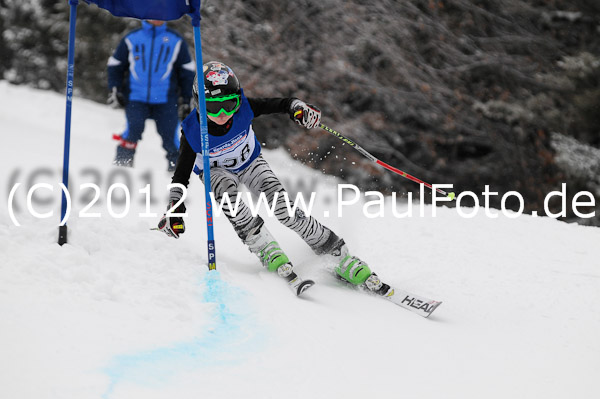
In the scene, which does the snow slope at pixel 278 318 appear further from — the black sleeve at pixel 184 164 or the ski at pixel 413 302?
the black sleeve at pixel 184 164

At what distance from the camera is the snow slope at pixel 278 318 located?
114 inches

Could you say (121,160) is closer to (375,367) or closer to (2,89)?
(375,367)

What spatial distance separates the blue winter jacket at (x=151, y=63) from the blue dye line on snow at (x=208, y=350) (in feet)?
12.2

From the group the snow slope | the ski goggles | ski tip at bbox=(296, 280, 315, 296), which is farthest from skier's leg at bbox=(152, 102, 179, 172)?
ski tip at bbox=(296, 280, 315, 296)

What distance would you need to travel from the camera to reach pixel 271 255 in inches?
177

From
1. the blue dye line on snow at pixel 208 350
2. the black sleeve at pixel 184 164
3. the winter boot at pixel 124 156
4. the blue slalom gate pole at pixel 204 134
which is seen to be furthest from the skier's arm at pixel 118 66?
the blue dye line on snow at pixel 208 350

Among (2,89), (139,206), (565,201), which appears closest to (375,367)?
(139,206)

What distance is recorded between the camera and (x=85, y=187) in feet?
21.6

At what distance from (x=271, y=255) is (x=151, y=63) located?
345cm

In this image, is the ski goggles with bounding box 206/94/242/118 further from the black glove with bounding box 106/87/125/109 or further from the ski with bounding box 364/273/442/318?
the black glove with bounding box 106/87/125/109

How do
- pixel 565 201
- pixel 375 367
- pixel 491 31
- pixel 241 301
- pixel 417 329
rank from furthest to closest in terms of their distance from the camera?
pixel 491 31 < pixel 565 201 < pixel 417 329 < pixel 241 301 < pixel 375 367

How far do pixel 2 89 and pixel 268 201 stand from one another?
9141 millimetres

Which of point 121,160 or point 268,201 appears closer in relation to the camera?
point 268,201

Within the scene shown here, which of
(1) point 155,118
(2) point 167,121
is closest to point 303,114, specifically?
(2) point 167,121
